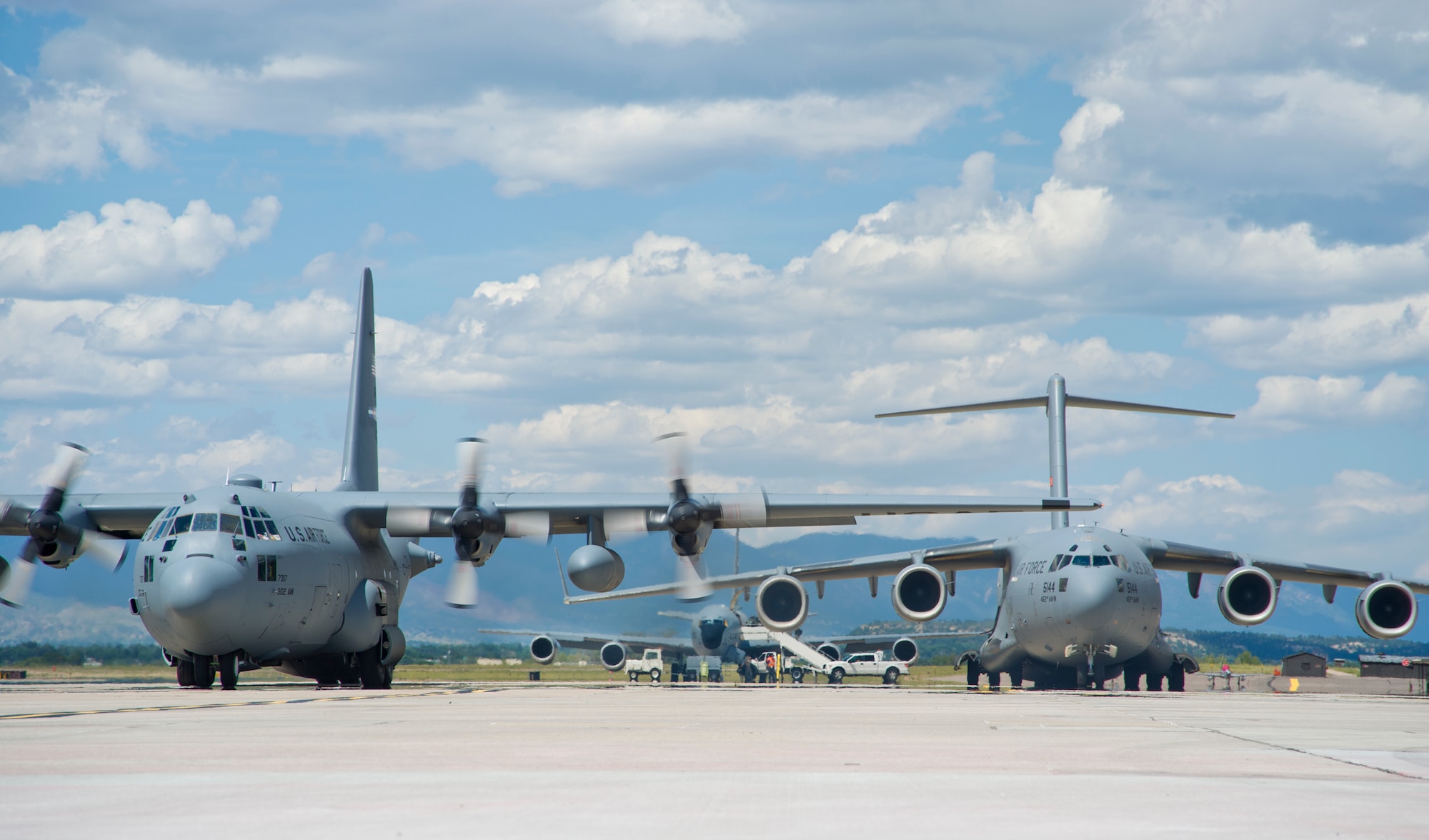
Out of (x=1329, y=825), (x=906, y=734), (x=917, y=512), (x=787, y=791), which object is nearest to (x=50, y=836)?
(x=787, y=791)

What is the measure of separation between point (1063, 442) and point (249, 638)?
20.6 meters

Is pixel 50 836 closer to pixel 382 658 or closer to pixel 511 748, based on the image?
pixel 511 748

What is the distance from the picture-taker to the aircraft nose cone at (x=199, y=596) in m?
18.9

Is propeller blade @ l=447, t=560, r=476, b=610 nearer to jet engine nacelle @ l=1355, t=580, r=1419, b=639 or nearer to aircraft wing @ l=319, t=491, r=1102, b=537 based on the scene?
aircraft wing @ l=319, t=491, r=1102, b=537

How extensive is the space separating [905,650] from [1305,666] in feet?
86.9

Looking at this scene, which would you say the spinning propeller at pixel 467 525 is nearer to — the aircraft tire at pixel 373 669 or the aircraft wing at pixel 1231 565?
the aircraft tire at pixel 373 669

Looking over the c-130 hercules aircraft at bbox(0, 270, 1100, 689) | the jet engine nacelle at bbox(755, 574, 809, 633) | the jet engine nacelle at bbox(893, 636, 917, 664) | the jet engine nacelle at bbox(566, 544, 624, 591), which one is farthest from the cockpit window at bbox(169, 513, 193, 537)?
the jet engine nacelle at bbox(893, 636, 917, 664)

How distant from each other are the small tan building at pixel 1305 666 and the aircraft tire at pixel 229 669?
111 ft

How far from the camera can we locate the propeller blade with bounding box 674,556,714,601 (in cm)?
2503

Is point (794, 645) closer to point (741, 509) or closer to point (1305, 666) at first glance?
point (1305, 666)

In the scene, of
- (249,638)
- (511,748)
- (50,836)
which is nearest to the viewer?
(50,836)

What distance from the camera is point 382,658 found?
84.1 feet

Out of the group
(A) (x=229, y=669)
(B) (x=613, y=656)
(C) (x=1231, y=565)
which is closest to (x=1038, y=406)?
(C) (x=1231, y=565)

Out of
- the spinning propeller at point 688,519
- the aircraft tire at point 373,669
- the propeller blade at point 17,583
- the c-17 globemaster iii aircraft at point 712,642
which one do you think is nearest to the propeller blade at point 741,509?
the spinning propeller at point 688,519
